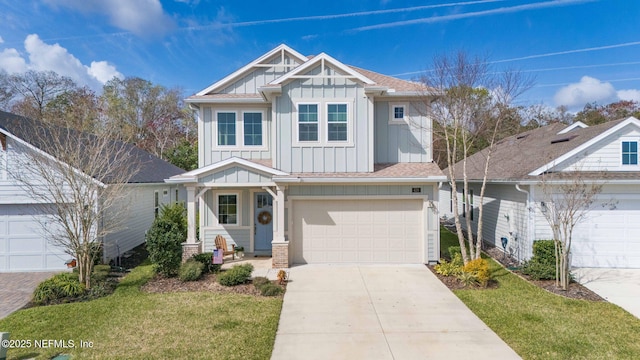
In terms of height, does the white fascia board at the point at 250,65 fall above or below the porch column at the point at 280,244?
above

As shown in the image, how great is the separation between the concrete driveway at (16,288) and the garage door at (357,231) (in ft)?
23.5

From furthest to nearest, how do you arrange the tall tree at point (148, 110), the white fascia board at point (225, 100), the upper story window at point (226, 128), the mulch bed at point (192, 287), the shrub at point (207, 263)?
the tall tree at point (148, 110) < the upper story window at point (226, 128) < the white fascia board at point (225, 100) < the shrub at point (207, 263) < the mulch bed at point (192, 287)

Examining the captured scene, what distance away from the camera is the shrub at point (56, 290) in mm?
7473

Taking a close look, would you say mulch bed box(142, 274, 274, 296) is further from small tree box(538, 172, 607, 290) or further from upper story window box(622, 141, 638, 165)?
upper story window box(622, 141, 638, 165)

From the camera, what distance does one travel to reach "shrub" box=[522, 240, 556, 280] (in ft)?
29.3

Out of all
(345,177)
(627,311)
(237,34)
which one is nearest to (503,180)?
(627,311)

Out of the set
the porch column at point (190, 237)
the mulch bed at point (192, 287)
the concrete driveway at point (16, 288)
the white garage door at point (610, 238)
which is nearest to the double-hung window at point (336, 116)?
the porch column at point (190, 237)

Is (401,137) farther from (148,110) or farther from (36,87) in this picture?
(36,87)

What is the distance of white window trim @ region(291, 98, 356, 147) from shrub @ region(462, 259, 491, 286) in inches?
202

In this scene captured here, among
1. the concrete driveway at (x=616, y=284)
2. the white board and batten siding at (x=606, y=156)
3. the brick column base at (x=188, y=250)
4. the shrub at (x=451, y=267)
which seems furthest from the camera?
the white board and batten siding at (x=606, y=156)

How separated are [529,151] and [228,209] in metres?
12.9

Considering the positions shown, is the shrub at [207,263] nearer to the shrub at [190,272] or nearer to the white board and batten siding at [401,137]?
the shrub at [190,272]

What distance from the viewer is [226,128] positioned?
1174cm

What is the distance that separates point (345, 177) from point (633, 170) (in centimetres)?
933
